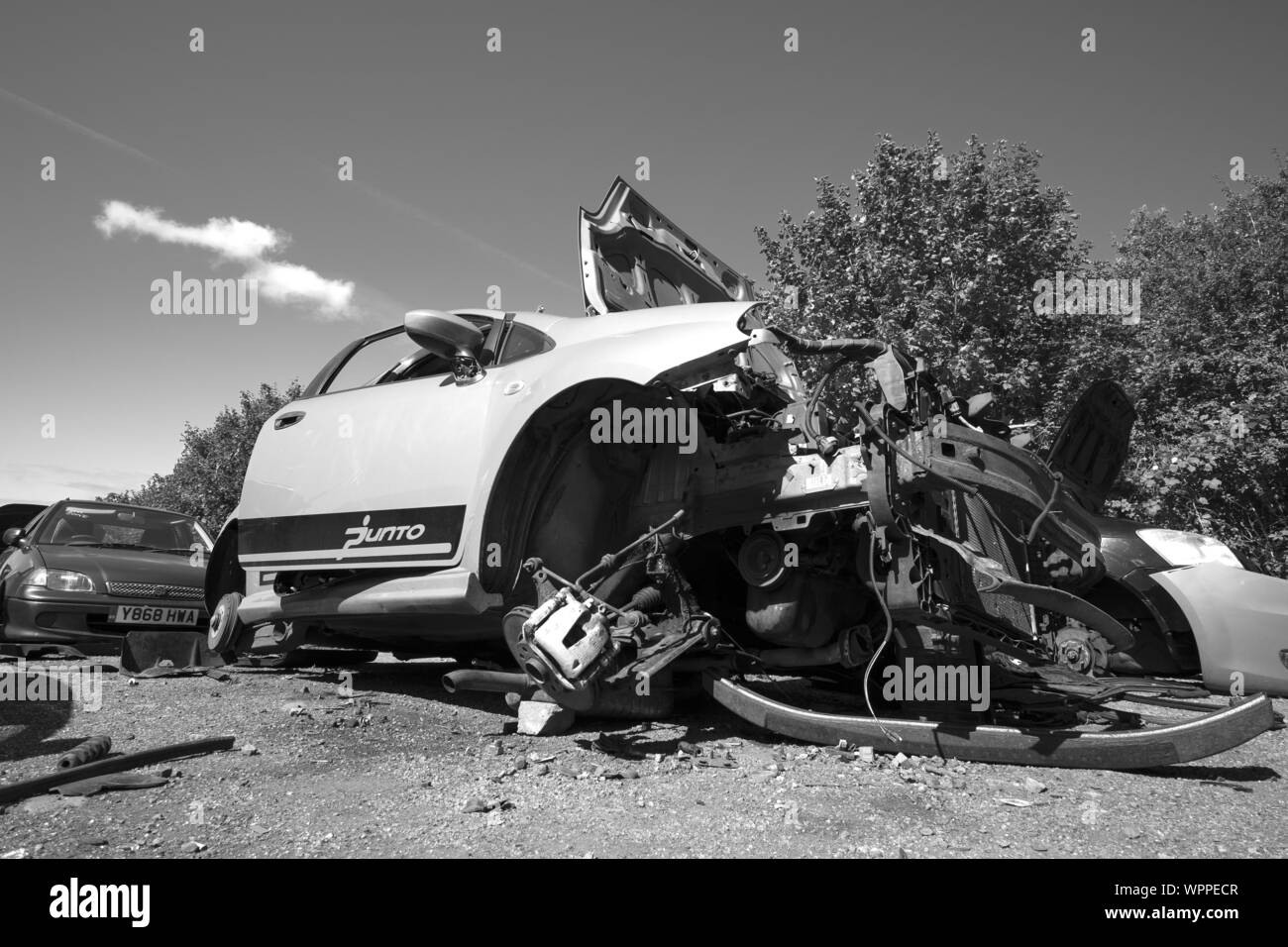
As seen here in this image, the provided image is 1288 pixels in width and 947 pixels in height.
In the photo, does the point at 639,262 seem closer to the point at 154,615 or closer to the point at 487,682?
the point at 487,682

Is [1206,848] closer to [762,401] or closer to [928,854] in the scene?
[928,854]

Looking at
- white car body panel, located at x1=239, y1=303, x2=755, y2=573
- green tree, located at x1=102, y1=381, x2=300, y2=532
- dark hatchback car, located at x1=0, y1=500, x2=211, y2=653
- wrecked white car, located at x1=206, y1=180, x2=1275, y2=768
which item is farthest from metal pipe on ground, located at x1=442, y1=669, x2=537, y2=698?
green tree, located at x1=102, y1=381, x2=300, y2=532

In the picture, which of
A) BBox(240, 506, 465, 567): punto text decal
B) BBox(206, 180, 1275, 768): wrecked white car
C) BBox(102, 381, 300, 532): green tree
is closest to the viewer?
BBox(206, 180, 1275, 768): wrecked white car

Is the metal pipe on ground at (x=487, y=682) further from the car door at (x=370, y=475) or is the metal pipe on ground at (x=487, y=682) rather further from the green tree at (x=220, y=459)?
the green tree at (x=220, y=459)

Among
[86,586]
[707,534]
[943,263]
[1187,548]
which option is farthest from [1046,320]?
[86,586]

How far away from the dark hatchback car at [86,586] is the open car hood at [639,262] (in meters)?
4.94

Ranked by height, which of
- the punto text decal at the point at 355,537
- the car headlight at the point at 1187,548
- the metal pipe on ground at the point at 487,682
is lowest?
the metal pipe on ground at the point at 487,682

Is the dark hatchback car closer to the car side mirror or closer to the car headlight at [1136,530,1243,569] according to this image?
the car side mirror

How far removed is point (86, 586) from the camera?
6.70 metres

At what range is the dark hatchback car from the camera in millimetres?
6582

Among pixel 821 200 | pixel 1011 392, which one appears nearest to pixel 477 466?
pixel 1011 392

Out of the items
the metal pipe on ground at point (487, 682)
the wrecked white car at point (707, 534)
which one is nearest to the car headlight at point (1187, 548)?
the wrecked white car at point (707, 534)

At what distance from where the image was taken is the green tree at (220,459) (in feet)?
98.7

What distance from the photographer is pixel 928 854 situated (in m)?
2.22
